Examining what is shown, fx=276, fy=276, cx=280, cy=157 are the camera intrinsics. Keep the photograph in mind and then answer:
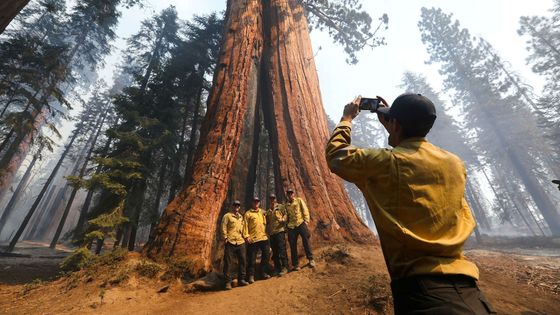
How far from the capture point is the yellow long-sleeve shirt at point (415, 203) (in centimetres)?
149

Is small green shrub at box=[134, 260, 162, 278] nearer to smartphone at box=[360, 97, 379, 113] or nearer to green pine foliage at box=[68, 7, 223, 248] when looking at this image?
green pine foliage at box=[68, 7, 223, 248]

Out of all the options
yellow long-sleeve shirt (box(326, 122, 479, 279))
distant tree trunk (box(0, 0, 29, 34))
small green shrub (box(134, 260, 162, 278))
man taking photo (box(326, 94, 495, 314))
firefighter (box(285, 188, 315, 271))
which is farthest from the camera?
firefighter (box(285, 188, 315, 271))

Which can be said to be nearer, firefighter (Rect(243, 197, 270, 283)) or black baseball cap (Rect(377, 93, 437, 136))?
black baseball cap (Rect(377, 93, 437, 136))

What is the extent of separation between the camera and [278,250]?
7004mm

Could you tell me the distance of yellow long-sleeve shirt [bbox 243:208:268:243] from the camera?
7.17m

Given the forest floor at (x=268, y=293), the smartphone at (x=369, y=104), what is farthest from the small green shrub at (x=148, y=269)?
the smartphone at (x=369, y=104)

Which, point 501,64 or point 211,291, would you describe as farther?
point 501,64

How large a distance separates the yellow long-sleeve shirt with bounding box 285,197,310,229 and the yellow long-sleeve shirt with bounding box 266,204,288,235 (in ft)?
0.70

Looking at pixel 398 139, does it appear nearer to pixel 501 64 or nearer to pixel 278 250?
pixel 278 250

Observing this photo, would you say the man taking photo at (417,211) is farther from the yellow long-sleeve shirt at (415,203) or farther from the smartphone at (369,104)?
the smartphone at (369,104)

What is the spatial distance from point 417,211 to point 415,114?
0.65 meters

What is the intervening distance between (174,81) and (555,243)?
26.5 meters

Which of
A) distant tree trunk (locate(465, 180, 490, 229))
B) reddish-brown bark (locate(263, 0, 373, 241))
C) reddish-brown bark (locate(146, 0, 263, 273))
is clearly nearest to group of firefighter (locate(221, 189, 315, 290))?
reddish-brown bark (locate(146, 0, 263, 273))

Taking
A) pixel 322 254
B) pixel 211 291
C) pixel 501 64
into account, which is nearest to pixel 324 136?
pixel 322 254
